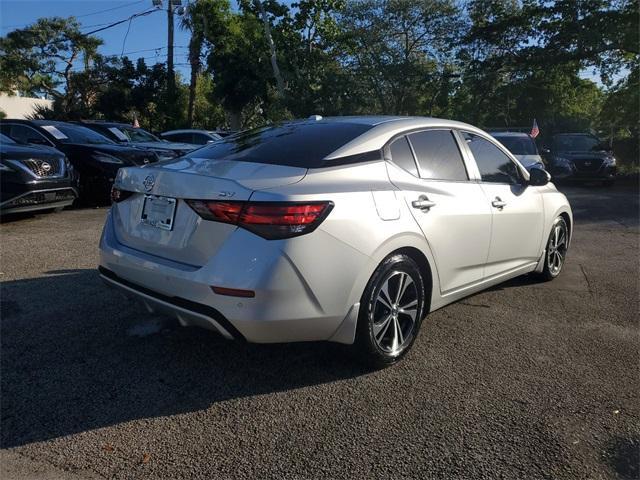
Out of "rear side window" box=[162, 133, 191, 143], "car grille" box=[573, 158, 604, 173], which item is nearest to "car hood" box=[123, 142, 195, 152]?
"rear side window" box=[162, 133, 191, 143]

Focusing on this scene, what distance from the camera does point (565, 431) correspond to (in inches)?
113

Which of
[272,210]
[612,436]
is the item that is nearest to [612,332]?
[612,436]

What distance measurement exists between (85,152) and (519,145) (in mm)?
10156

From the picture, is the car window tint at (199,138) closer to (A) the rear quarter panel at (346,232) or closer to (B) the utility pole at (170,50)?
(B) the utility pole at (170,50)

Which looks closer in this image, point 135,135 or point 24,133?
point 24,133

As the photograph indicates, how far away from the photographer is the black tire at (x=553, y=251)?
5.52 meters

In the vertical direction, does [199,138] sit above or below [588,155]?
above

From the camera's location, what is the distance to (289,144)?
3.68m

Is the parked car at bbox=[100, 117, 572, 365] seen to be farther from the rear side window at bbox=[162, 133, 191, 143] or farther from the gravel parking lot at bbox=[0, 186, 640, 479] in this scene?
the rear side window at bbox=[162, 133, 191, 143]

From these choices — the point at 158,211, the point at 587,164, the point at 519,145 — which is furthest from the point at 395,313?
the point at 587,164

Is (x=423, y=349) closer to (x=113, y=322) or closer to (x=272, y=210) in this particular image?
(x=272, y=210)

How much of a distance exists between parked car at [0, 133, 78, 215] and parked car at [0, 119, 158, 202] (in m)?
1.23

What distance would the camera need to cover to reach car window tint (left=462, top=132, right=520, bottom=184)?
452 centimetres

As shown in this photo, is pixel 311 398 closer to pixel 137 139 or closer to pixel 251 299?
pixel 251 299
